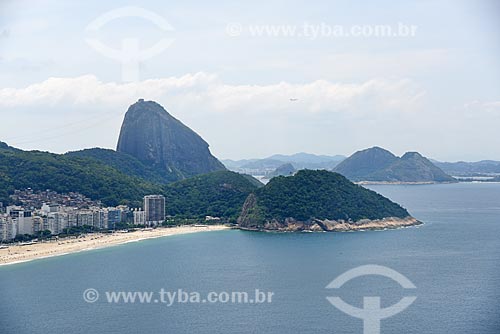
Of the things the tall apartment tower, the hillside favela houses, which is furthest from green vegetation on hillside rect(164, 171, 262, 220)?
the hillside favela houses

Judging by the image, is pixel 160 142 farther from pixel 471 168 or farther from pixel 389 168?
pixel 471 168

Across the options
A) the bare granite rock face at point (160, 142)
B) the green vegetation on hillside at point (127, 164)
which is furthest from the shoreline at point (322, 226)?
the bare granite rock face at point (160, 142)

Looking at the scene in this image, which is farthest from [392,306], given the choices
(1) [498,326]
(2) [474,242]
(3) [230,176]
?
(3) [230,176]

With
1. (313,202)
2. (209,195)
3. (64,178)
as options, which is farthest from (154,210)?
(313,202)

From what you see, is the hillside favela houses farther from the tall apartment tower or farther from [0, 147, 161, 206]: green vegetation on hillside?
[0, 147, 161, 206]: green vegetation on hillside

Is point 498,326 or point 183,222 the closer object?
point 498,326

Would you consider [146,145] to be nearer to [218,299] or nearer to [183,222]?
[183,222]

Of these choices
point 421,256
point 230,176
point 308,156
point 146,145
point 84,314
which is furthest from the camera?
point 308,156
